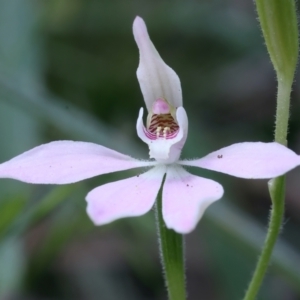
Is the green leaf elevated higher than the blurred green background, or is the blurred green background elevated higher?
the blurred green background

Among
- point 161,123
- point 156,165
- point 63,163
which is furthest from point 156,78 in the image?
point 63,163

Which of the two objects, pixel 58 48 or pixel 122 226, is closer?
pixel 122 226

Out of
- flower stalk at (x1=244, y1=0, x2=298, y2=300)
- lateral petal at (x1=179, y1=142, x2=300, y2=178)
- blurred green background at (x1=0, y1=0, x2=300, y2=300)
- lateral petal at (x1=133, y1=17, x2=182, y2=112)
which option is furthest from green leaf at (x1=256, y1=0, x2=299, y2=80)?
blurred green background at (x1=0, y1=0, x2=300, y2=300)

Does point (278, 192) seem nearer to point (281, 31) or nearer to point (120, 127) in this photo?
point (281, 31)

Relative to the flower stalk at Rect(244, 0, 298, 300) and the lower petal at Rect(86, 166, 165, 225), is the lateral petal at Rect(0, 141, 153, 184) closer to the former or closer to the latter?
the lower petal at Rect(86, 166, 165, 225)

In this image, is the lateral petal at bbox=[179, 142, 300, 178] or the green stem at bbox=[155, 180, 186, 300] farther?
the green stem at bbox=[155, 180, 186, 300]

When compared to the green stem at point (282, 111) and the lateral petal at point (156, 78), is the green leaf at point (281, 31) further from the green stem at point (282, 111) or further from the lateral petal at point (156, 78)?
the lateral petal at point (156, 78)

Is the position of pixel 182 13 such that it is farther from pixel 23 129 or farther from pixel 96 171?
pixel 96 171

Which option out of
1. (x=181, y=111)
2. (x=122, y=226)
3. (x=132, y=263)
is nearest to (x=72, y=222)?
(x=122, y=226)

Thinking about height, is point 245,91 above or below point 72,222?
above
